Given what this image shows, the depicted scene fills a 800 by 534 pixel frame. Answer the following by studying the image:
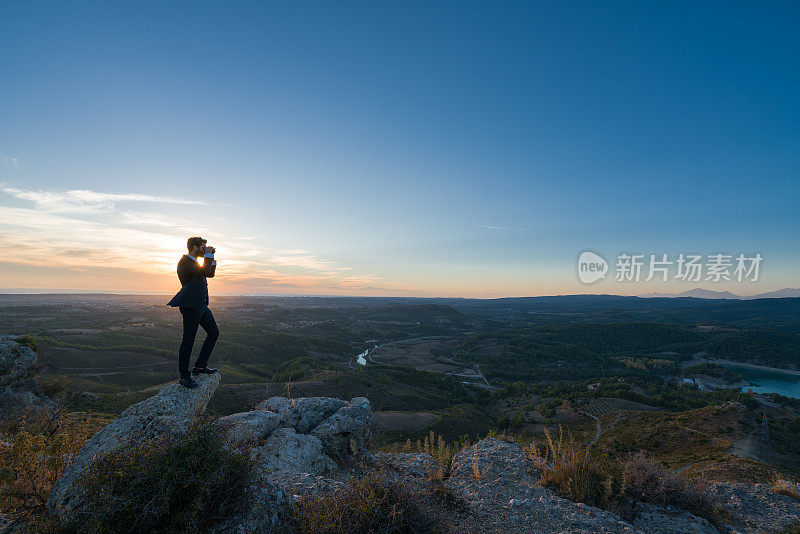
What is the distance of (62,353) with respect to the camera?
6334cm

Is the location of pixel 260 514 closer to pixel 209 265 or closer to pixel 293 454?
pixel 293 454

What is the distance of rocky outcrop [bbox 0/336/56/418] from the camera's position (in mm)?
14117

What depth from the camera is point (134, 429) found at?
5.22 metres

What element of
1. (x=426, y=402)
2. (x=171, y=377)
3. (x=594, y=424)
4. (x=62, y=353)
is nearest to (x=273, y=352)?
(x=171, y=377)

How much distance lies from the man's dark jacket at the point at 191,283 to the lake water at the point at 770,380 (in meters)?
154

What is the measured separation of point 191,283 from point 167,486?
3687mm

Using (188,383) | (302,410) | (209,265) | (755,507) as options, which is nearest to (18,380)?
(302,410)

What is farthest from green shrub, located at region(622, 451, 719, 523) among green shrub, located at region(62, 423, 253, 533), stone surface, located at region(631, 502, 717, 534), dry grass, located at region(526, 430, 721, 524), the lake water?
the lake water

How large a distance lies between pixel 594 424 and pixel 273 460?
191ft

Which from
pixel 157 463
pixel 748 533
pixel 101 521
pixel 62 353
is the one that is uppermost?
pixel 157 463

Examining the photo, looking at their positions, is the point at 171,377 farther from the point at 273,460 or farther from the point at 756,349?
the point at 756,349

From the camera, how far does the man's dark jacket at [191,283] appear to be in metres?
6.02

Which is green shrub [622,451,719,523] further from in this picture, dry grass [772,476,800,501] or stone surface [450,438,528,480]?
dry grass [772,476,800,501]

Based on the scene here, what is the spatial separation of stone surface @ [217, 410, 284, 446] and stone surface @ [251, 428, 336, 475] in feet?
0.82
